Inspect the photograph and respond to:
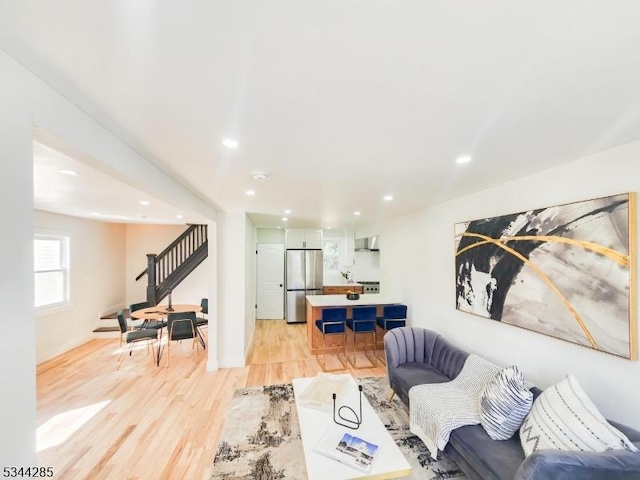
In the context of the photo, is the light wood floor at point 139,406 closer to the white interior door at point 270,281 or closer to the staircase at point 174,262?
the staircase at point 174,262

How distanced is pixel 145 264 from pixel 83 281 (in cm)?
129

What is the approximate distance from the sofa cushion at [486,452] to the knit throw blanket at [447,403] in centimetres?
6

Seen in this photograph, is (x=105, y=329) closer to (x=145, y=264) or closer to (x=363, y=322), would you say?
(x=145, y=264)

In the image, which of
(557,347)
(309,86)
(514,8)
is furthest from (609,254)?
(309,86)

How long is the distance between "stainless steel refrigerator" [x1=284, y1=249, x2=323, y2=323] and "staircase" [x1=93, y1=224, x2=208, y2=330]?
82.9 inches

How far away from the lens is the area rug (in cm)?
216

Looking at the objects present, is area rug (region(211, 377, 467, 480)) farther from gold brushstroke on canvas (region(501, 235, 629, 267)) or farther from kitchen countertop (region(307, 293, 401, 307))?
gold brushstroke on canvas (region(501, 235, 629, 267))

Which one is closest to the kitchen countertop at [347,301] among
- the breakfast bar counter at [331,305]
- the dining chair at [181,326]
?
the breakfast bar counter at [331,305]

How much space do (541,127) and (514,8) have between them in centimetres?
100

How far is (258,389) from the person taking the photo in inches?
137

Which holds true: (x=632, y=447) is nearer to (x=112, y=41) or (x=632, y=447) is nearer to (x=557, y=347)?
(x=557, y=347)

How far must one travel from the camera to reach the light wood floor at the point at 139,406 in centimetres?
227

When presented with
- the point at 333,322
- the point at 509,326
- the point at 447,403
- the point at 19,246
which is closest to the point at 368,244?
the point at 333,322

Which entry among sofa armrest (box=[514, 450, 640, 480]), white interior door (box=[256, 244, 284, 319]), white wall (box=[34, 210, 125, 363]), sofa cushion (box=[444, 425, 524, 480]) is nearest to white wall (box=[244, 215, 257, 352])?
white interior door (box=[256, 244, 284, 319])
